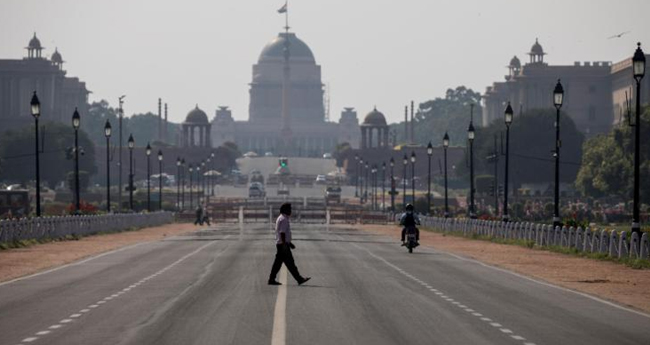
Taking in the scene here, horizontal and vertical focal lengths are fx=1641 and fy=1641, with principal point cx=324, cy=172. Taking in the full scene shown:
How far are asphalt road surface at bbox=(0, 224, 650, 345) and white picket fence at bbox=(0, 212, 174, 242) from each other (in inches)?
544

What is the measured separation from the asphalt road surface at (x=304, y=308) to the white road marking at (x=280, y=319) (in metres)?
0.02

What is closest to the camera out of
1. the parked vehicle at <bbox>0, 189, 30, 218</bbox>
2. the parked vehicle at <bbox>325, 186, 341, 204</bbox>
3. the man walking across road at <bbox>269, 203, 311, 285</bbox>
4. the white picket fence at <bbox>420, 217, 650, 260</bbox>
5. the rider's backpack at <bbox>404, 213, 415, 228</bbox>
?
the man walking across road at <bbox>269, 203, 311, 285</bbox>

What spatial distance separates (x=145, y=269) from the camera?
39.5 metres

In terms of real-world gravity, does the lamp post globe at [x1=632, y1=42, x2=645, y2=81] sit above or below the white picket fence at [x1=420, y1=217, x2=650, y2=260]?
above

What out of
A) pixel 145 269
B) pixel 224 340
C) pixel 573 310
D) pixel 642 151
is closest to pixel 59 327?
pixel 224 340

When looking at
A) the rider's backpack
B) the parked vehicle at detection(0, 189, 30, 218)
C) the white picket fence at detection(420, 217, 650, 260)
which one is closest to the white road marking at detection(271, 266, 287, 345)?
the white picket fence at detection(420, 217, 650, 260)

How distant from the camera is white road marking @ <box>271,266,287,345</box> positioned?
21.5 m

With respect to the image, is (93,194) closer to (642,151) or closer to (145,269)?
(642,151)

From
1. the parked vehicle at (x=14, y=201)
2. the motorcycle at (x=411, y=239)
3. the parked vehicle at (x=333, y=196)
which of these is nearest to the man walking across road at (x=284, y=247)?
the motorcycle at (x=411, y=239)

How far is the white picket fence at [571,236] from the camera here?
43531 millimetres

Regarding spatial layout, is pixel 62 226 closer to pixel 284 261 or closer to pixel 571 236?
pixel 571 236

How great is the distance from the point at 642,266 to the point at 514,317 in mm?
16405

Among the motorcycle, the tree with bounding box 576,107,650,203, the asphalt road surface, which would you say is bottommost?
the asphalt road surface

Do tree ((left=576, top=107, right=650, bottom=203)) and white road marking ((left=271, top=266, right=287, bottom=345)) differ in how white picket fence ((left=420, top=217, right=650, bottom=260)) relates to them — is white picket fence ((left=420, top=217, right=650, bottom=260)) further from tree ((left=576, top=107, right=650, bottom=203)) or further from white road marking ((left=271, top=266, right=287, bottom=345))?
tree ((left=576, top=107, right=650, bottom=203))
